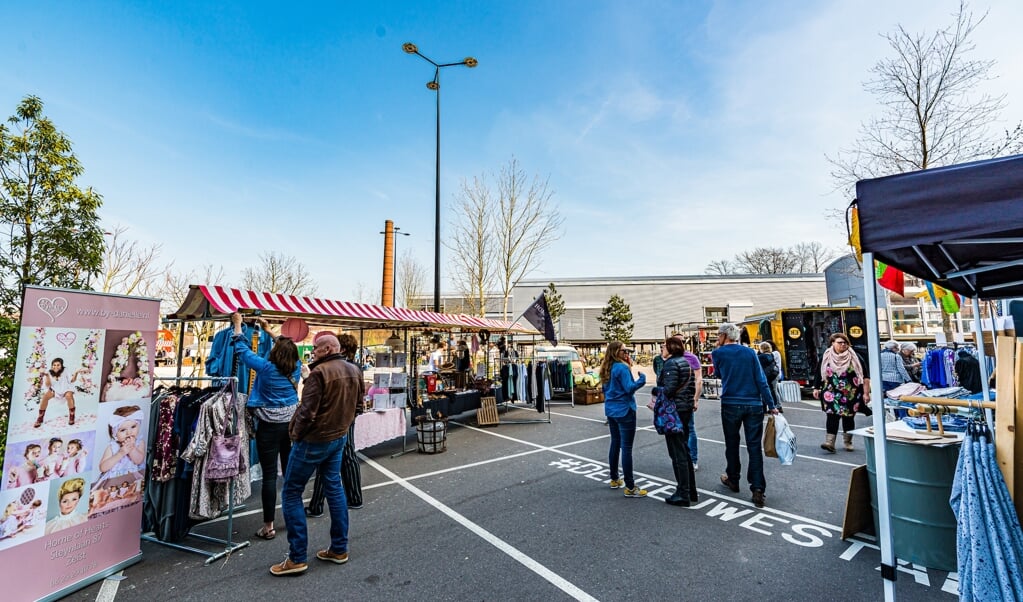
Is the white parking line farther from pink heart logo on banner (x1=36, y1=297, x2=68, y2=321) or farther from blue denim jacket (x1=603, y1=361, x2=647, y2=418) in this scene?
pink heart logo on banner (x1=36, y1=297, x2=68, y2=321)

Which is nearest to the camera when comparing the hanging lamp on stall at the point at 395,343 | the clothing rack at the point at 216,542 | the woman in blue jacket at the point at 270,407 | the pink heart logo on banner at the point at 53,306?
the pink heart logo on banner at the point at 53,306

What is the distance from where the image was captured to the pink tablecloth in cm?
620

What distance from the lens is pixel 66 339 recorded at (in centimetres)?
305

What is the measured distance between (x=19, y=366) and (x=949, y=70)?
19.4 m

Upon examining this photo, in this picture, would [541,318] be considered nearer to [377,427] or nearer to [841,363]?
[377,427]

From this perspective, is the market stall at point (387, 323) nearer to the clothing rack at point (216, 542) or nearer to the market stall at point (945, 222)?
the clothing rack at point (216, 542)

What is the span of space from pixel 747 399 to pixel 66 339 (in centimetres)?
579

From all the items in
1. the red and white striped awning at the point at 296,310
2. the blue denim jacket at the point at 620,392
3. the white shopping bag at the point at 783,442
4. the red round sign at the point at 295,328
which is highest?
the red and white striped awning at the point at 296,310

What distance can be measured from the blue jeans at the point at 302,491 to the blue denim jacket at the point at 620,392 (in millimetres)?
2739

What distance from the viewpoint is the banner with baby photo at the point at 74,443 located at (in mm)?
2771

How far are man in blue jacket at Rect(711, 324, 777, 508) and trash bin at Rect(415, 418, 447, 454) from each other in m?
4.26

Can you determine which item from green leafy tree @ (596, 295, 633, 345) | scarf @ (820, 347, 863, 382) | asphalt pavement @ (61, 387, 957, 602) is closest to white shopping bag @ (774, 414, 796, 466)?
asphalt pavement @ (61, 387, 957, 602)

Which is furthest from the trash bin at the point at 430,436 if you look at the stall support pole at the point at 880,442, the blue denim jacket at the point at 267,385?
the stall support pole at the point at 880,442

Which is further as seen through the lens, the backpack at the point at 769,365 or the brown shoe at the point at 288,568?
the backpack at the point at 769,365
